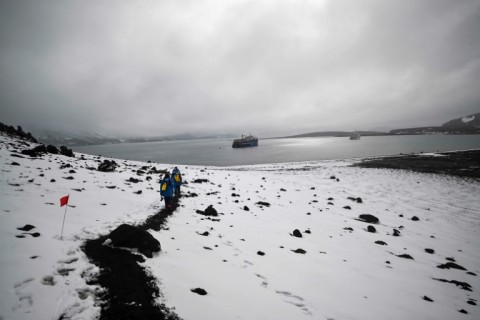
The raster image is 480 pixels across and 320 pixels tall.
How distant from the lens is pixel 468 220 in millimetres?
14188

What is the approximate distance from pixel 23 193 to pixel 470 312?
55.1 feet

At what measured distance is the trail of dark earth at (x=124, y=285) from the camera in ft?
12.7

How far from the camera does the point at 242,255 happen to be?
7.37 meters

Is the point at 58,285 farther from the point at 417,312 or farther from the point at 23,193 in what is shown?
the point at 417,312

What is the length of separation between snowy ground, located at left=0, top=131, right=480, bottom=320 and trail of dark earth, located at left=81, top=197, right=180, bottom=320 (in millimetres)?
230

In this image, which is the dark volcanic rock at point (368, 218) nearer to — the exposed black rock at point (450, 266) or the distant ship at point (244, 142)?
the exposed black rock at point (450, 266)

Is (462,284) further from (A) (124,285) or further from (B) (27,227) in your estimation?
(B) (27,227)

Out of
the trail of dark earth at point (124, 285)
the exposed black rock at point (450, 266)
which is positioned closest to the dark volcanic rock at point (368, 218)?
the exposed black rock at point (450, 266)

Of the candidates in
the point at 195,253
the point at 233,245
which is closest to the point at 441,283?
the point at 233,245

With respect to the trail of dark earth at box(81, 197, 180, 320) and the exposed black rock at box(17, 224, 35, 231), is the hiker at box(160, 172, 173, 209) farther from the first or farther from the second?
the exposed black rock at box(17, 224, 35, 231)

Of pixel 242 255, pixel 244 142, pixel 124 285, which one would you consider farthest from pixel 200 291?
pixel 244 142

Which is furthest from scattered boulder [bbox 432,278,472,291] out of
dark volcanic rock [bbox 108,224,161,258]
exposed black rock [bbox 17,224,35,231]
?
exposed black rock [bbox 17,224,35,231]

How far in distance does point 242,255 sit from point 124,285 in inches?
154

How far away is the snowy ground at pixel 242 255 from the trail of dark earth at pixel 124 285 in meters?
0.23
